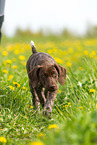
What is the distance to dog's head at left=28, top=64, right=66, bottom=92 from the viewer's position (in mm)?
2945

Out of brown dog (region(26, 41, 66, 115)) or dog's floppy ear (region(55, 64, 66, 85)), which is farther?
dog's floppy ear (region(55, 64, 66, 85))

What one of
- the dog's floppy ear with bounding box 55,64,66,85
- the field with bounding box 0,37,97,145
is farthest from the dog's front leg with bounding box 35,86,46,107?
the dog's floppy ear with bounding box 55,64,66,85

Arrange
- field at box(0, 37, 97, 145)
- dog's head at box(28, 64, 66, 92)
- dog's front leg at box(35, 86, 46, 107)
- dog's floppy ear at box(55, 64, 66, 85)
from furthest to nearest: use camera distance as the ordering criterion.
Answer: dog's front leg at box(35, 86, 46, 107), dog's floppy ear at box(55, 64, 66, 85), dog's head at box(28, 64, 66, 92), field at box(0, 37, 97, 145)

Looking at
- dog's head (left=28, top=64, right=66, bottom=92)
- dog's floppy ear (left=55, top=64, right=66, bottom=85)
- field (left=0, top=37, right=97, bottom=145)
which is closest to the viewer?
field (left=0, top=37, right=97, bottom=145)

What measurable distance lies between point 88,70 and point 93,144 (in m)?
2.86

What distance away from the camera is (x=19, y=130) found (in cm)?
288

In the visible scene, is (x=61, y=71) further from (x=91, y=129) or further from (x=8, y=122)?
(x=91, y=129)

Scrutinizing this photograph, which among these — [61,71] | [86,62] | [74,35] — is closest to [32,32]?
[74,35]

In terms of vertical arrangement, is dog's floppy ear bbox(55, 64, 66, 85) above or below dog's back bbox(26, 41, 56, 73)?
below

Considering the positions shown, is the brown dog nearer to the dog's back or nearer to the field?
the dog's back

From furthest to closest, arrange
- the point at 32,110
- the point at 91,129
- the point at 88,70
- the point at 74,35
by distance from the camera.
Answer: the point at 74,35, the point at 88,70, the point at 32,110, the point at 91,129

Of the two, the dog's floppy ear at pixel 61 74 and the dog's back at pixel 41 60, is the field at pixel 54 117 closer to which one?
the dog's floppy ear at pixel 61 74

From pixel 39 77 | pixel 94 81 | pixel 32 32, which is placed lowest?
pixel 32 32

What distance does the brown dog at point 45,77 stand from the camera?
9.80 ft
